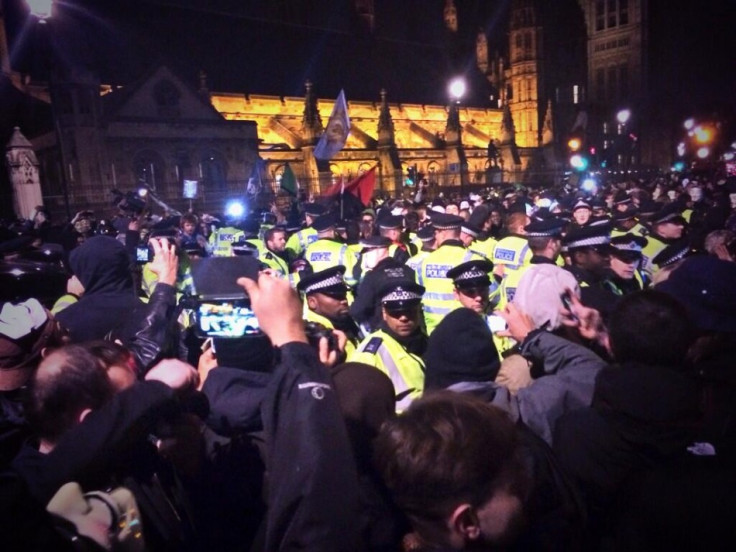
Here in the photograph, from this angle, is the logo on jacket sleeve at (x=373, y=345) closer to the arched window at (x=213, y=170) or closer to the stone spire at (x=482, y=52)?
the arched window at (x=213, y=170)

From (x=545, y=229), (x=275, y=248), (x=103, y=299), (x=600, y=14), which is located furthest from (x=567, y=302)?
(x=600, y=14)

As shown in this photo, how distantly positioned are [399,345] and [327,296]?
0.96 metres

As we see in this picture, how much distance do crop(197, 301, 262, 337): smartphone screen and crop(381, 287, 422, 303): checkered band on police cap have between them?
1.97 m

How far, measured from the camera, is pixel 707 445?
2088 millimetres

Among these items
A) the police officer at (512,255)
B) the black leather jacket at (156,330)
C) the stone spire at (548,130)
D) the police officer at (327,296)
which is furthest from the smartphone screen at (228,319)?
the stone spire at (548,130)

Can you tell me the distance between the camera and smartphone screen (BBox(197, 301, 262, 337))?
7.27 ft

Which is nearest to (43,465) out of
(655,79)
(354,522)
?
(354,522)

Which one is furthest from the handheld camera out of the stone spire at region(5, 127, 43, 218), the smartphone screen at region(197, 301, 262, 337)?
the stone spire at region(5, 127, 43, 218)

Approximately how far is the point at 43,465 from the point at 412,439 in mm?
1105

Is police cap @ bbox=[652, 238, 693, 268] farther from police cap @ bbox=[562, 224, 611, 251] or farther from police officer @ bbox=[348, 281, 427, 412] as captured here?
police officer @ bbox=[348, 281, 427, 412]

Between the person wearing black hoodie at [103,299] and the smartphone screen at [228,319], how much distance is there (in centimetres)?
156

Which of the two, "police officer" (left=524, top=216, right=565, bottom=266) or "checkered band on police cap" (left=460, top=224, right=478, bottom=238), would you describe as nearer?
"police officer" (left=524, top=216, right=565, bottom=266)

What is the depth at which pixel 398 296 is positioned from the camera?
4.11m

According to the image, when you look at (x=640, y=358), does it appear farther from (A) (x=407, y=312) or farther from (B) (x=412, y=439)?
(A) (x=407, y=312)
